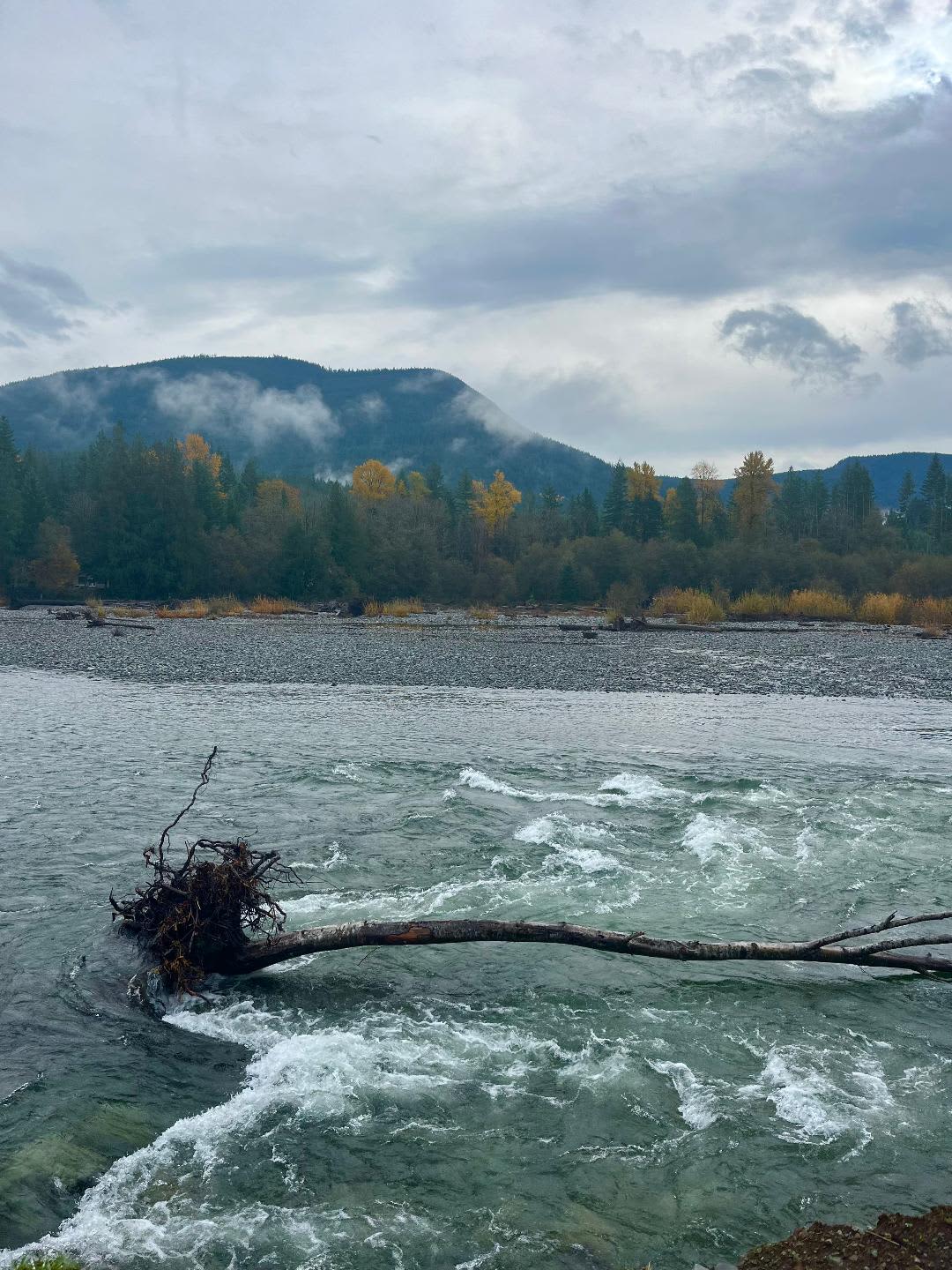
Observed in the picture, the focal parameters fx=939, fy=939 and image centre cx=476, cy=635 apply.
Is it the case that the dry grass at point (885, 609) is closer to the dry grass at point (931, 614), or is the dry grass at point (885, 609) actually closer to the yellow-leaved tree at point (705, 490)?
the dry grass at point (931, 614)

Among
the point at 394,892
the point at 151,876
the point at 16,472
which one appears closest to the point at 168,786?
the point at 151,876

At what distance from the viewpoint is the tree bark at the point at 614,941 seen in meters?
7.97

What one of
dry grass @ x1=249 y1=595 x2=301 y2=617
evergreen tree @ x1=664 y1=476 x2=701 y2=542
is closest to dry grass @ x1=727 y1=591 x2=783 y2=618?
evergreen tree @ x1=664 y1=476 x2=701 y2=542

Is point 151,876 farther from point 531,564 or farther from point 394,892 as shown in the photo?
point 531,564

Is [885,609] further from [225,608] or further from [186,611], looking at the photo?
[186,611]

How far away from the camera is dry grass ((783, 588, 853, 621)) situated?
230 ft

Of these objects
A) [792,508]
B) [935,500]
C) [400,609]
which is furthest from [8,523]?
[935,500]

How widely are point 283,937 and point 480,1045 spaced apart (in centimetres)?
220

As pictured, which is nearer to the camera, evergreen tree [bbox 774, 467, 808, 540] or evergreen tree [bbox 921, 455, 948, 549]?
evergreen tree [bbox 774, 467, 808, 540]

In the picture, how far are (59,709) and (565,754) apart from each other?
1438cm

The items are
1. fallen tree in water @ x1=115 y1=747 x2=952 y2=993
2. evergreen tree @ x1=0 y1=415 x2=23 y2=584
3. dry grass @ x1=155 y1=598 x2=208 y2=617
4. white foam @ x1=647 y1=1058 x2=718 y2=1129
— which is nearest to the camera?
white foam @ x1=647 y1=1058 x2=718 y2=1129

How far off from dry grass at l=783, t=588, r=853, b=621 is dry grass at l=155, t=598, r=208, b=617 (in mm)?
45010

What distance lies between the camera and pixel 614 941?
8258mm

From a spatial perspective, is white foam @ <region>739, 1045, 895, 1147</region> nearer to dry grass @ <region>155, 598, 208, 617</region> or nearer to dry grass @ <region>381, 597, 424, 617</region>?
dry grass @ <region>155, 598, 208, 617</region>
